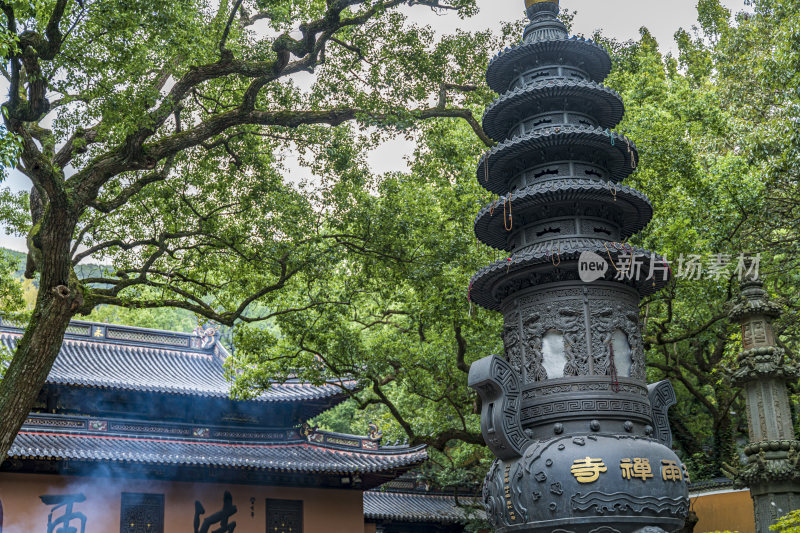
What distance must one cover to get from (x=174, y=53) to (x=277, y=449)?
988 centimetres

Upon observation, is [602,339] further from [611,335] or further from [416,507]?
[416,507]

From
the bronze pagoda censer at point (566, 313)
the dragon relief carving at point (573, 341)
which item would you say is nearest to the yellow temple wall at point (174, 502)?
the bronze pagoda censer at point (566, 313)

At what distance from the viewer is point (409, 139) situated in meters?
10.5

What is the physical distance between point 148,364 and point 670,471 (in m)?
13.6

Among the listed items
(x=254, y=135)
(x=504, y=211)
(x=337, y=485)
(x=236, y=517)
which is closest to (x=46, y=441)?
(x=236, y=517)

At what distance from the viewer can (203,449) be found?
48.5ft

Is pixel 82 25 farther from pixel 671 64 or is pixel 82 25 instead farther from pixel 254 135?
pixel 671 64

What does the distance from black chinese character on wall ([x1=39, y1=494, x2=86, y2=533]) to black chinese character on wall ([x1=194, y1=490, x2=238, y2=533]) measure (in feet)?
6.96

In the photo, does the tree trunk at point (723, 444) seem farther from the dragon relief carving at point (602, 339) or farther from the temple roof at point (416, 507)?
the dragon relief carving at point (602, 339)

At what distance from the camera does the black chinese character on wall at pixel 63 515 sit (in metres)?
13.0

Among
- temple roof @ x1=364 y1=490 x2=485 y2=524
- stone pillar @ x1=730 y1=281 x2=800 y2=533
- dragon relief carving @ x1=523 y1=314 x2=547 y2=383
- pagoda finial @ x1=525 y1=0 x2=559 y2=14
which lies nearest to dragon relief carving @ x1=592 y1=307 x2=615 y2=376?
dragon relief carving @ x1=523 y1=314 x2=547 y2=383

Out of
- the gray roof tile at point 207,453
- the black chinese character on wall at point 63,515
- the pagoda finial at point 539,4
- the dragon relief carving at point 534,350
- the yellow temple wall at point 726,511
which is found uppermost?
the pagoda finial at point 539,4

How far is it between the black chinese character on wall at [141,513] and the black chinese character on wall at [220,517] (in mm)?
681

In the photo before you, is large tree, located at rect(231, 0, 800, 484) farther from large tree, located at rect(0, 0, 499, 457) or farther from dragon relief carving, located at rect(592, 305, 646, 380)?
dragon relief carving, located at rect(592, 305, 646, 380)
